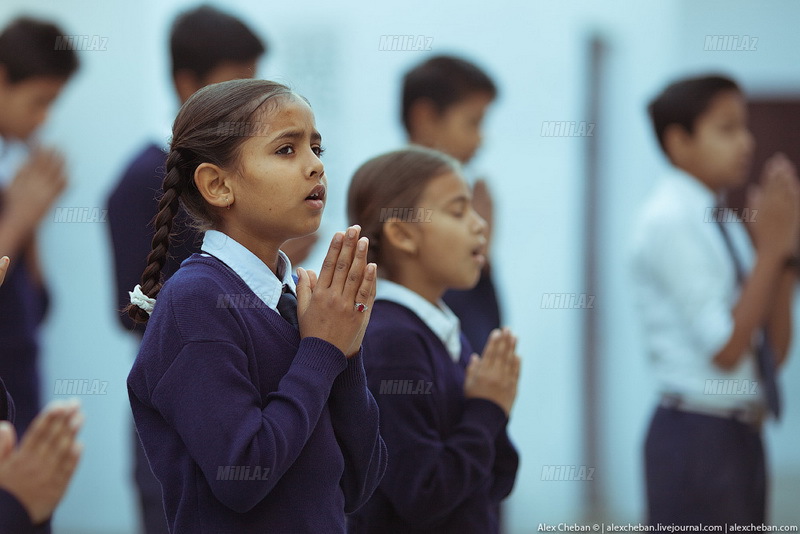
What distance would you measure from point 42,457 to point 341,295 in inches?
19.0

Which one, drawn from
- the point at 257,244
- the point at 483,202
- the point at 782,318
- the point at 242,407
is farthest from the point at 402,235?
the point at 782,318

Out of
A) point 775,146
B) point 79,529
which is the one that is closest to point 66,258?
point 79,529

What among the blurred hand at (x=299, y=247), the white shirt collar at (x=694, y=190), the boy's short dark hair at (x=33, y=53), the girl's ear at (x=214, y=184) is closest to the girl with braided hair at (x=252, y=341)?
the girl's ear at (x=214, y=184)

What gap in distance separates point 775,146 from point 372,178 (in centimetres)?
312

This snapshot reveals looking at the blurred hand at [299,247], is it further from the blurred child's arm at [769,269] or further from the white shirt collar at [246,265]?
the blurred child's arm at [769,269]

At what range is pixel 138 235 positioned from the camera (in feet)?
7.79

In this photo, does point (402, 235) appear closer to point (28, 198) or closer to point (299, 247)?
point (299, 247)

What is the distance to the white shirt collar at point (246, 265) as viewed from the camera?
5.01 feet

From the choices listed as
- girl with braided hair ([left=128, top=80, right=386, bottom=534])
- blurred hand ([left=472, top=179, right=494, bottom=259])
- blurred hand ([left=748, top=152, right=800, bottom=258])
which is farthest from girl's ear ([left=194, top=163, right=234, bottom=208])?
blurred hand ([left=748, top=152, right=800, bottom=258])

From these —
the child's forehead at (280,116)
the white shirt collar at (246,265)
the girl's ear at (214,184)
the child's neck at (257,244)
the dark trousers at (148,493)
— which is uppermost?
the child's forehead at (280,116)

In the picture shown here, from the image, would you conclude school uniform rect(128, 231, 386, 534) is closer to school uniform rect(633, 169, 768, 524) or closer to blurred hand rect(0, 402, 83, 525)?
blurred hand rect(0, 402, 83, 525)

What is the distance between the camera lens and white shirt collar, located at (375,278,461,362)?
2.06 metres

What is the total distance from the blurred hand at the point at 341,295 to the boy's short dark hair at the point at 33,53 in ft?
5.44

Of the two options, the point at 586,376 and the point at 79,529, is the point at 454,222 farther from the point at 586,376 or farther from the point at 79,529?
the point at 79,529
